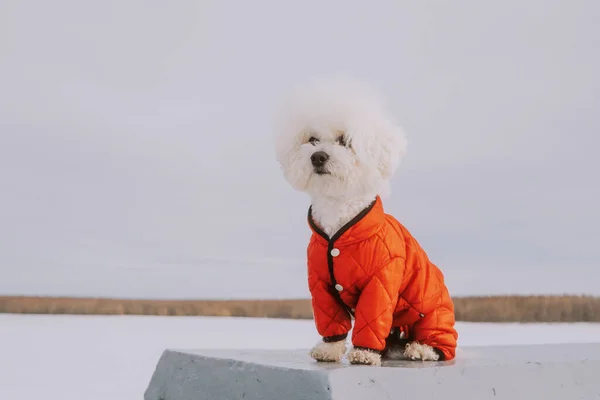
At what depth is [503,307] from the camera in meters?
4.91

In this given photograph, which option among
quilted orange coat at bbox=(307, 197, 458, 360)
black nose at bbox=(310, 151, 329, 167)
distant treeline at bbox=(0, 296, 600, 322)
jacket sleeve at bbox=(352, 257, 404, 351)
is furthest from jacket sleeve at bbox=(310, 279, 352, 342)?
distant treeline at bbox=(0, 296, 600, 322)

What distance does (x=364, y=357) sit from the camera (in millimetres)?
2500

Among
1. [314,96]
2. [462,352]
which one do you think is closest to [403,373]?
[462,352]

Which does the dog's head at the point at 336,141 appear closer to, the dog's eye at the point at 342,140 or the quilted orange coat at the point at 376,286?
the dog's eye at the point at 342,140

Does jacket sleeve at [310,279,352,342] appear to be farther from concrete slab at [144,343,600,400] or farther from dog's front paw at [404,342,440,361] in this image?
dog's front paw at [404,342,440,361]

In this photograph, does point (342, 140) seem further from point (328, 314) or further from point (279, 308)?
point (279, 308)

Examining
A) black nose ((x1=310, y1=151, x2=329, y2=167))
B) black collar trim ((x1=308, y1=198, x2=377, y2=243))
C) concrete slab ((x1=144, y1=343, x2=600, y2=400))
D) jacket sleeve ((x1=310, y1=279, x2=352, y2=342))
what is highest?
black nose ((x1=310, y1=151, x2=329, y2=167))

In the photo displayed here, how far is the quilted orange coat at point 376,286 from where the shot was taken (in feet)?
8.32

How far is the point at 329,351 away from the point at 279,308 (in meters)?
2.56

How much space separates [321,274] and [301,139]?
1.61 feet

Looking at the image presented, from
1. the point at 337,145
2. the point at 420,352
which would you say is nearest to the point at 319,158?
the point at 337,145

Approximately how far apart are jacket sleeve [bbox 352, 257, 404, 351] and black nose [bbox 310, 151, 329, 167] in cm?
42

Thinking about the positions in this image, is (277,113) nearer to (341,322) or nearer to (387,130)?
(387,130)

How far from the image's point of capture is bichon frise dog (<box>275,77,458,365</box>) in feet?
8.32
